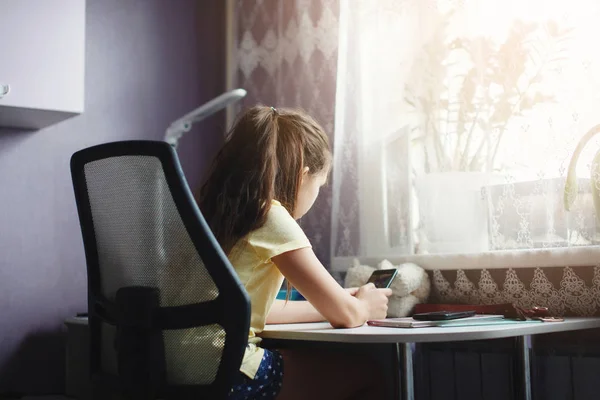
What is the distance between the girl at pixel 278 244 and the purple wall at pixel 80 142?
1.13m

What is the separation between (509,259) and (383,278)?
12.0 inches

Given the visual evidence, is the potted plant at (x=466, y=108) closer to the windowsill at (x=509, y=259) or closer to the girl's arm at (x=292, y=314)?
the windowsill at (x=509, y=259)

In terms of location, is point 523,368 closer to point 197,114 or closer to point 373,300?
point 373,300

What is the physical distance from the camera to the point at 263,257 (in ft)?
4.25

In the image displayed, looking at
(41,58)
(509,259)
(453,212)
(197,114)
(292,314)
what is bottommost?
(292,314)

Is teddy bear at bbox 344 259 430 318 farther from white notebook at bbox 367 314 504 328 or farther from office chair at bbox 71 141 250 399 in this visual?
office chair at bbox 71 141 250 399

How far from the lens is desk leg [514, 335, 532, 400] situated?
57.4 inches

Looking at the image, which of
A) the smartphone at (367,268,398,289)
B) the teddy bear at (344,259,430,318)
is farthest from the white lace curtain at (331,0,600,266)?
the smartphone at (367,268,398,289)

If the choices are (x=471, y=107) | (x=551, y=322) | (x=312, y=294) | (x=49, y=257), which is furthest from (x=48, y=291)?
(x=551, y=322)

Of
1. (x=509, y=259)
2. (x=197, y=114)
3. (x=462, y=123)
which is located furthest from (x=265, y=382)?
(x=197, y=114)

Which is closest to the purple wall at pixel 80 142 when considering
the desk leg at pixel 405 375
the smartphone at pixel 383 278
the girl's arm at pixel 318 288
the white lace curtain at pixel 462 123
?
the white lace curtain at pixel 462 123

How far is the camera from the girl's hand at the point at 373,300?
1438 millimetres

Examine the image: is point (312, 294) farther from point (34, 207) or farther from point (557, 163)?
point (34, 207)

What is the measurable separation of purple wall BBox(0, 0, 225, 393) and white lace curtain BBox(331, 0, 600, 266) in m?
0.79
